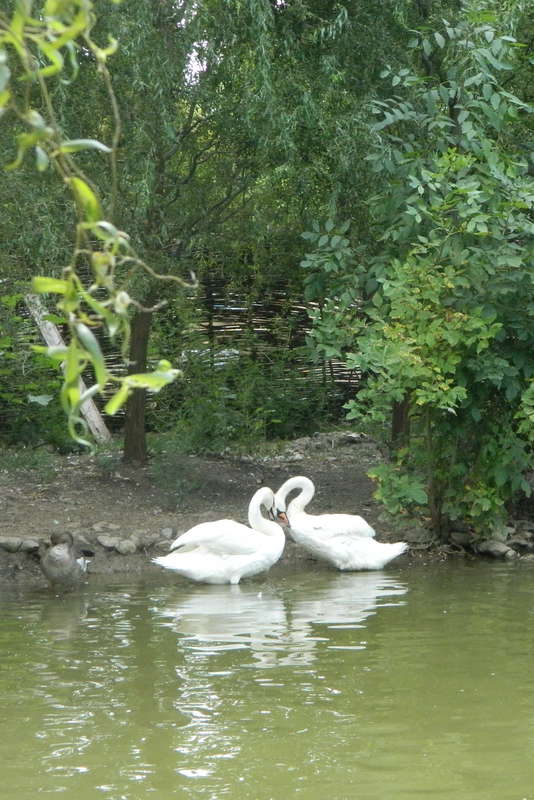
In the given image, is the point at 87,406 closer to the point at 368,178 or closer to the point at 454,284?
the point at 368,178

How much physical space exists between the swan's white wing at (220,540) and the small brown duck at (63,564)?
0.81m

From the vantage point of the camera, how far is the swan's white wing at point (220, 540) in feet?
32.8

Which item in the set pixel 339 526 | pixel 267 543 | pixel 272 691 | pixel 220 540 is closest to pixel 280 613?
pixel 220 540

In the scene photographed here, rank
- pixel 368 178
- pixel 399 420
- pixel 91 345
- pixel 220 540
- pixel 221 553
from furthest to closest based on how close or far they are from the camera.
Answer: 1. pixel 399 420
2. pixel 368 178
3. pixel 221 553
4. pixel 220 540
5. pixel 91 345

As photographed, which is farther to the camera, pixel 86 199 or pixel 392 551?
pixel 392 551

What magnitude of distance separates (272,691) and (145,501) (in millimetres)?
5702

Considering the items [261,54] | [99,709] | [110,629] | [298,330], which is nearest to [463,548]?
[110,629]

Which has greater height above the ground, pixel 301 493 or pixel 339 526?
pixel 301 493

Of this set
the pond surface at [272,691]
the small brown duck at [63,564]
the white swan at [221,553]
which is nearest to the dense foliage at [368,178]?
the white swan at [221,553]

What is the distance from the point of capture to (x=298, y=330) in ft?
59.7

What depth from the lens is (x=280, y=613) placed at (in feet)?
29.2

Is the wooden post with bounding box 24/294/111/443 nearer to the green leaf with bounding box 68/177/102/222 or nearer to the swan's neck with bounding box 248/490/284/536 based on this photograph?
the swan's neck with bounding box 248/490/284/536

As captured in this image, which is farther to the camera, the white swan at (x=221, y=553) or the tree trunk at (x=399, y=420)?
the tree trunk at (x=399, y=420)

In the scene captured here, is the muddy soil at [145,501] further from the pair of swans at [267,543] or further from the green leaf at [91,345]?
the green leaf at [91,345]
